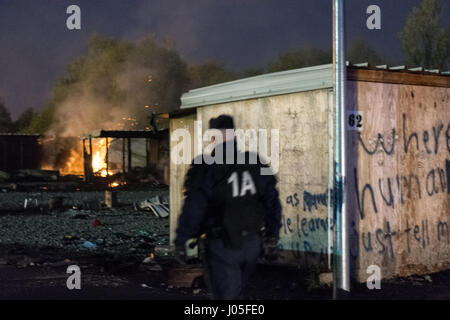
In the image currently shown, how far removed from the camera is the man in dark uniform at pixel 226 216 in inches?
179

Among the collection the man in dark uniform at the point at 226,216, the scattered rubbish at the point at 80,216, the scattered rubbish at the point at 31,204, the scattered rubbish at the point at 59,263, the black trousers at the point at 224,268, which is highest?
the man in dark uniform at the point at 226,216

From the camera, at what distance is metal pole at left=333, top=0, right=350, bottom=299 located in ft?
22.1

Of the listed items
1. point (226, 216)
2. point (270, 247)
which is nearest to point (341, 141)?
point (270, 247)

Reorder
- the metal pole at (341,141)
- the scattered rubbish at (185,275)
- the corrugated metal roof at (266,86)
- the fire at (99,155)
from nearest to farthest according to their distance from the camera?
the metal pole at (341,141)
the corrugated metal roof at (266,86)
the scattered rubbish at (185,275)
the fire at (99,155)

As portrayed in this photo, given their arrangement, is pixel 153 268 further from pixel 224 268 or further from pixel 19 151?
pixel 19 151

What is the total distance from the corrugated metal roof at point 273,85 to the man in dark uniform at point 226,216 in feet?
9.94

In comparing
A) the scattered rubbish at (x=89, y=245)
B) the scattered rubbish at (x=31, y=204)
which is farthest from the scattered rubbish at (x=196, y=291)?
the scattered rubbish at (x=31, y=204)

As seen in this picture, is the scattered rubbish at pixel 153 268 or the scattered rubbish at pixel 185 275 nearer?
Answer: the scattered rubbish at pixel 185 275

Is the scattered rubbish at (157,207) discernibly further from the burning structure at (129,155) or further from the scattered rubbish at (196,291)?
the burning structure at (129,155)

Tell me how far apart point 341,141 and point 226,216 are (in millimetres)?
2639

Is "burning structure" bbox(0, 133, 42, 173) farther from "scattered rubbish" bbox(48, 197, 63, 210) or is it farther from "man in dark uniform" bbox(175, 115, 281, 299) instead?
"man in dark uniform" bbox(175, 115, 281, 299)

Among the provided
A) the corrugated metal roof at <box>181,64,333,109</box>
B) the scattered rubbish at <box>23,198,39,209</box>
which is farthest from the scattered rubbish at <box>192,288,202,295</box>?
the scattered rubbish at <box>23,198,39,209</box>
